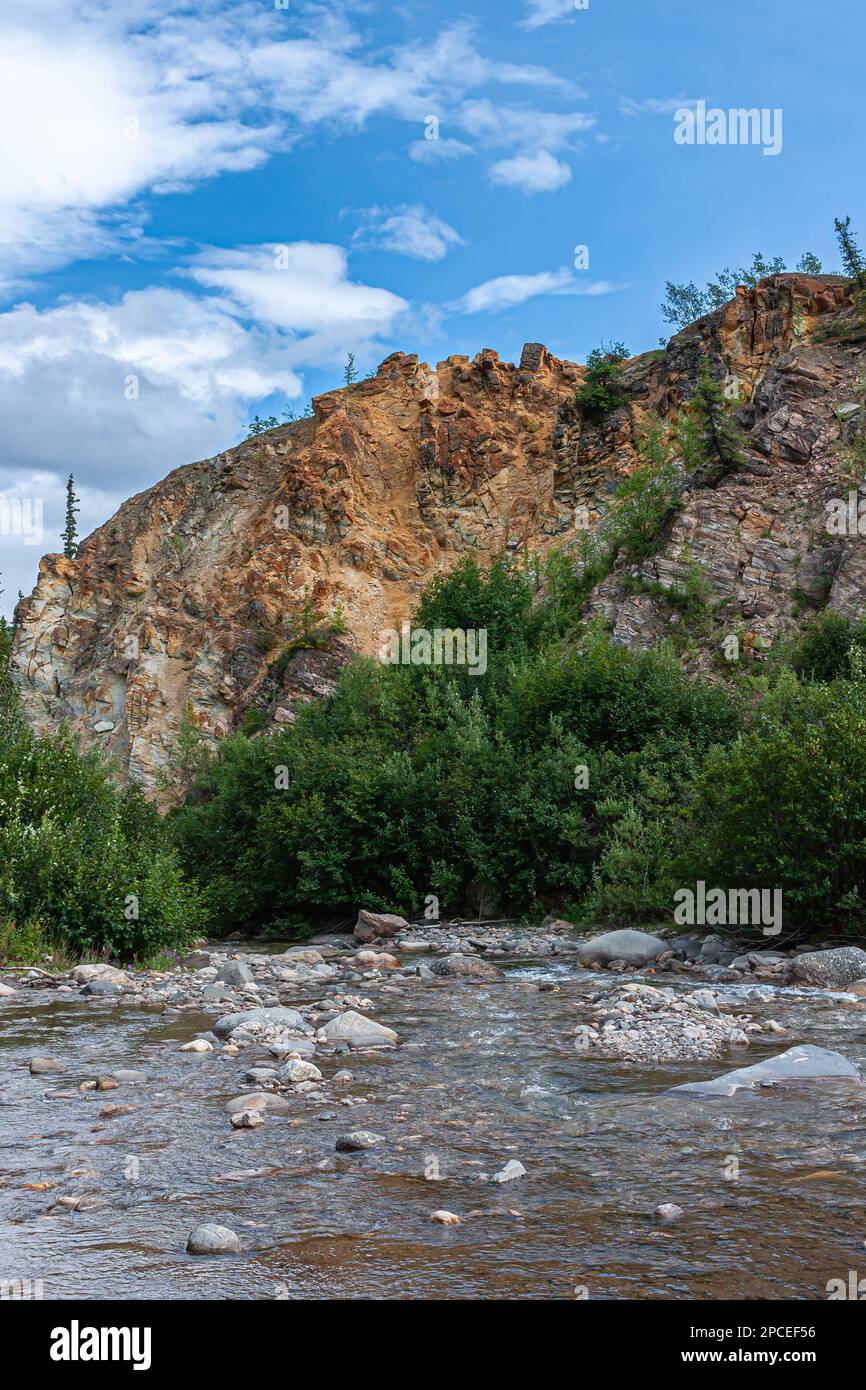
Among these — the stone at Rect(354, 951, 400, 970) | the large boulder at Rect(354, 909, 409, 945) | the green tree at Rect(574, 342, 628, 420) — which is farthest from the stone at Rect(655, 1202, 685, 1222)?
the green tree at Rect(574, 342, 628, 420)

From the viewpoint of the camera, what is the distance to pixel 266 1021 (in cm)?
1016

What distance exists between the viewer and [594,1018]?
1048cm

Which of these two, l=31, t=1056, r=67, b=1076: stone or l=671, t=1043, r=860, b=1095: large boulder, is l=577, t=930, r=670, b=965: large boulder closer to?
l=671, t=1043, r=860, b=1095: large boulder

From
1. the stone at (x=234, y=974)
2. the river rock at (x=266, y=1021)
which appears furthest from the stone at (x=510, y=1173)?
the stone at (x=234, y=974)

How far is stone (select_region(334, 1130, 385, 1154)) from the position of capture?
6.08 meters

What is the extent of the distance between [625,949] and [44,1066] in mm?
9270

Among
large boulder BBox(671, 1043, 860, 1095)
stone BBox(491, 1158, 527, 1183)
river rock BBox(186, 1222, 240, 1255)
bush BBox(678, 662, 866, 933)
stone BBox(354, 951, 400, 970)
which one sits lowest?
stone BBox(354, 951, 400, 970)

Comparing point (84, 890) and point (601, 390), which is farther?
point (601, 390)

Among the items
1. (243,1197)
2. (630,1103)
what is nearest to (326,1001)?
(630,1103)

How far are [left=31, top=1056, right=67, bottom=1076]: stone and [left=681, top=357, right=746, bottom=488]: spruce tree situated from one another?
30.0m

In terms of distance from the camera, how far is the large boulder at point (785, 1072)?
7.25 m

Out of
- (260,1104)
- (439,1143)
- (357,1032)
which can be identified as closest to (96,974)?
(357,1032)

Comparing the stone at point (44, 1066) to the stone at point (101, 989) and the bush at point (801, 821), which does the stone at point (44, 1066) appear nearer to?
the stone at point (101, 989)

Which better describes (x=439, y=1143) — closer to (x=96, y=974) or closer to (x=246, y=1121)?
(x=246, y=1121)
